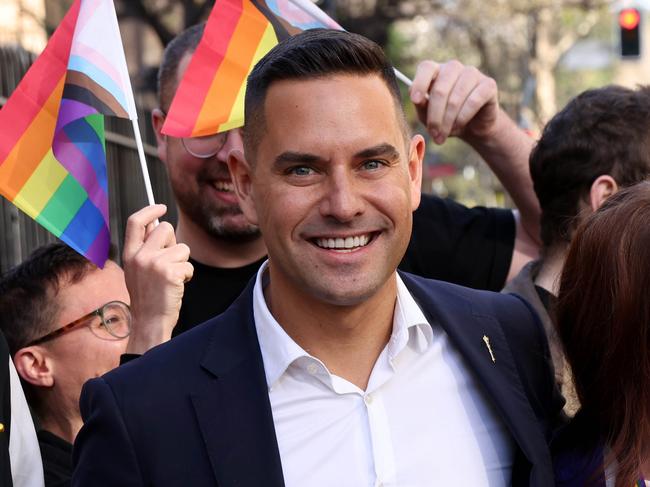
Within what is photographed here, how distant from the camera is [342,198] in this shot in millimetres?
2891

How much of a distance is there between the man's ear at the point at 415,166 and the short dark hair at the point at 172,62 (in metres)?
1.70

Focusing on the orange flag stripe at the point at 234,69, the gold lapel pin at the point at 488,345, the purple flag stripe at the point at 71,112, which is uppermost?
the orange flag stripe at the point at 234,69

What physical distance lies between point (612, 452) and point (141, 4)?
50.4 ft

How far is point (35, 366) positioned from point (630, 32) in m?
16.9

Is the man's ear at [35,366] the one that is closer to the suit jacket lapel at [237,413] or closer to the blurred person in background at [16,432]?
the blurred person in background at [16,432]

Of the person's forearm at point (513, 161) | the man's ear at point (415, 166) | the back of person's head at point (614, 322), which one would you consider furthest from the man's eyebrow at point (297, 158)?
the person's forearm at point (513, 161)

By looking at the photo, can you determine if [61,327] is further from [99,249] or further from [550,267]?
[550,267]

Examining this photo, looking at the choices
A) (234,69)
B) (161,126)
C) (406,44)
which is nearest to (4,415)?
(234,69)

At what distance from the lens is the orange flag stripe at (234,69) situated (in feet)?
13.2

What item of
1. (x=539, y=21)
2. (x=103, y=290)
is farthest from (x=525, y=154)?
(x=539, y=21)

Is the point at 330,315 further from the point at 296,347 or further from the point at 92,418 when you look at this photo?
the point at 92,418

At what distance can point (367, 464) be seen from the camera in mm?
2887

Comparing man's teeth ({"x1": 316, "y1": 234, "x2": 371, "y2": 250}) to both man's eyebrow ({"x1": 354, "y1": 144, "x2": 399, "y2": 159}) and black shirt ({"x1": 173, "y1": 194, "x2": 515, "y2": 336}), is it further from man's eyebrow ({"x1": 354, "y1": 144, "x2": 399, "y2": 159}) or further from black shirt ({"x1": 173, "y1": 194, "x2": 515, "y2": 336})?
black shirt ({"x1": 173, "y1": 194, "x2": 515, "y2": 336})

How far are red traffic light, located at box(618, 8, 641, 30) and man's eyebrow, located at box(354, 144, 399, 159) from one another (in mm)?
17629
